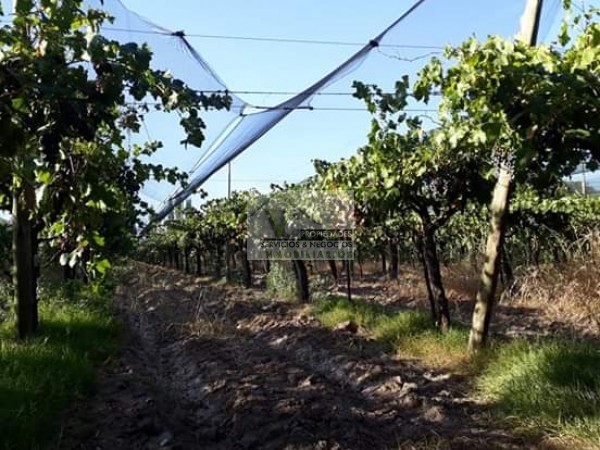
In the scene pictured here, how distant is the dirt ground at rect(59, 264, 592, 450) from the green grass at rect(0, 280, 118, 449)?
134mm

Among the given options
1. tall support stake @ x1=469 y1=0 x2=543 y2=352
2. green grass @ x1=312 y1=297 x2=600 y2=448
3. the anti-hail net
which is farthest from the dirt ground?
the anti-hail net

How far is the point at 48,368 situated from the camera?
11.8 feet

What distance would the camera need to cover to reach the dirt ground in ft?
9.00

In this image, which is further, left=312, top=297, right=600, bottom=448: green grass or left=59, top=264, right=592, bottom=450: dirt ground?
left=59, top=264, right=592, bottom=450: dirt ground

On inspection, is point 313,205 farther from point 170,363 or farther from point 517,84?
point 517,84

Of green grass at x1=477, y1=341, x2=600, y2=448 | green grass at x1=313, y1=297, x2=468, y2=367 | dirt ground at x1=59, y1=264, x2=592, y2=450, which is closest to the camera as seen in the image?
green grass at x1=477, y1=341, x2=600, y2=448

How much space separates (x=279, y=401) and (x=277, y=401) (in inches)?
0.5

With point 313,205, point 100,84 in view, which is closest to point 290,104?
point 313,205

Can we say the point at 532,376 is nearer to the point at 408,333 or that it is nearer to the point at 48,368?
the point at 408,333

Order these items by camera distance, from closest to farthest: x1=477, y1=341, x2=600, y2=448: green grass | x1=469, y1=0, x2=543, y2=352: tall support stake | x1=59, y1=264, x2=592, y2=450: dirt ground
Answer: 1. x1=477, y1=341, x2=600, y2=448: green grass
2. x1=59, y1=264, x2=592, y2=450: dirt ground
3. x1=469, y1=0, x2=543, y2=352: tall support stake

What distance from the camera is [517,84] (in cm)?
265

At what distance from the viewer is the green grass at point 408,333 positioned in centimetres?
441

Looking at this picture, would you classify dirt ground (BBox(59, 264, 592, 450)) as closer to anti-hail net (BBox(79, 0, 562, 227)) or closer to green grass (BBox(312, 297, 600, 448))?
green grass (BBox(312, 297, 600, 448))

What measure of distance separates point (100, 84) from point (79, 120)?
0.55 ft
